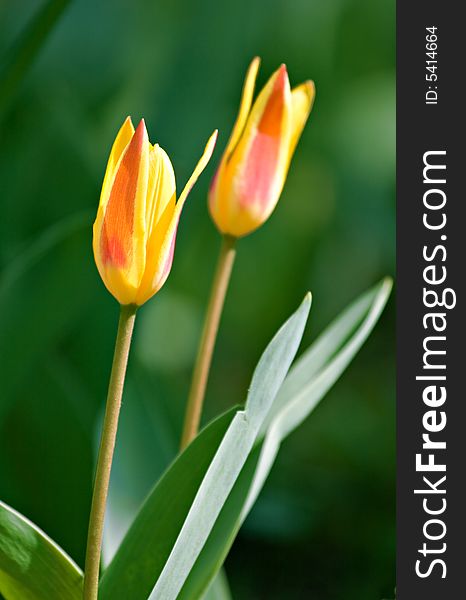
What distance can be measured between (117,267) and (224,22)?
2.92ft

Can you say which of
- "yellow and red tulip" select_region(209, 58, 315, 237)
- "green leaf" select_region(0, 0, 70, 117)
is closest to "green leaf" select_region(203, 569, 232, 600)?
"yellow and red tulip" select_region(209, 58, 315, 237)

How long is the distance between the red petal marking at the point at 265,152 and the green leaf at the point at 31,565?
242 mm

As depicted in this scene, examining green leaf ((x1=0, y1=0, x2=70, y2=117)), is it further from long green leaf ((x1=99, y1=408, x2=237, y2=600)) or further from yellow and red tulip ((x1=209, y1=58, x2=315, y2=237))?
long green leaf ((x1=99, y1=408, x2=237, y2=600))

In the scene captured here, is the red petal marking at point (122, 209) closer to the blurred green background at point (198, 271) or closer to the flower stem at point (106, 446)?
the flower stem at point (106, 446)

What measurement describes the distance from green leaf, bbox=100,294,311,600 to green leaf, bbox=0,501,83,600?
0.03 metres

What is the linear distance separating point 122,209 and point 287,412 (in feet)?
0.52

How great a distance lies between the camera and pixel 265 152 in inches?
23.0

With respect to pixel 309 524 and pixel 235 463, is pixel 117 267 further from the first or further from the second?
pixel 309 524

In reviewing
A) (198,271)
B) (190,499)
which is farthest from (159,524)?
(198,271)

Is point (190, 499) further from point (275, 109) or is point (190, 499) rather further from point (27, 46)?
point (27, 46)

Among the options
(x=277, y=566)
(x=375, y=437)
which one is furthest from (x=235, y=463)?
(x=375, y=437)

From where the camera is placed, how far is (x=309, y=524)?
0.97m

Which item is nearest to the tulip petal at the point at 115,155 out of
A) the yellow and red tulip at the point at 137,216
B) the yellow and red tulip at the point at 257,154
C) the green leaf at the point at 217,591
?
the yellow and red tulip at the point at 137,216

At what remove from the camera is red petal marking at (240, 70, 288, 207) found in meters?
0.57
